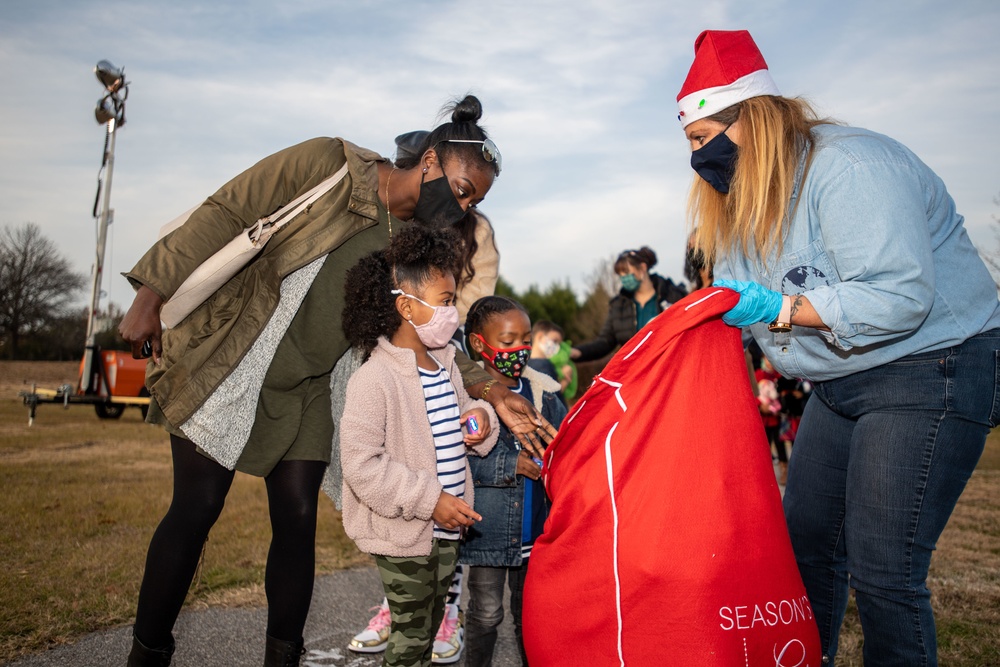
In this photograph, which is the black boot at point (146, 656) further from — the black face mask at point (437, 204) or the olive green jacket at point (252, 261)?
the black face mask at point (437, 204)

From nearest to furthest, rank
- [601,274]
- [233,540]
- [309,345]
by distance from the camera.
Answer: [309,345] < [233,540] < [601,274]

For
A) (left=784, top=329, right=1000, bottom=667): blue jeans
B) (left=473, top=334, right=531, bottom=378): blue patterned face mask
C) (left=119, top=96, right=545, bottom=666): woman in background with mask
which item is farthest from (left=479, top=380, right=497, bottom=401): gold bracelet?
(left=784, top=329, right=1000, bottom=667): blue jeans

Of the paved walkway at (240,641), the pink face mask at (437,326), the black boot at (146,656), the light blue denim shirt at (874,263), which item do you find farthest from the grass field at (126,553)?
the pink face mask at (437,326)

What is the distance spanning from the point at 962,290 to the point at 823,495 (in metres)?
0.81

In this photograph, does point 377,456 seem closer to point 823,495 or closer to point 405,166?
point 405,166

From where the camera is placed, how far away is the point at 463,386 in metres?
3.07

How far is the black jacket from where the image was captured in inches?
259

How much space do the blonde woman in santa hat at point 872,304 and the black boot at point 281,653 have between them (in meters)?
1.76

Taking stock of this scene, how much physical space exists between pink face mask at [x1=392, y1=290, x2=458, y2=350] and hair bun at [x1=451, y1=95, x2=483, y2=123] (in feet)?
2.63

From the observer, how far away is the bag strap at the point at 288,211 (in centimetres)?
266

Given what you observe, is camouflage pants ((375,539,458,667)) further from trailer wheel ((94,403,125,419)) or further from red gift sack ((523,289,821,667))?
trailer wheel ((94,403,125,419))

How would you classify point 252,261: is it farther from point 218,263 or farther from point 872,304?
point 872,304

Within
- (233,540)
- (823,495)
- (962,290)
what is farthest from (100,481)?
(962,290)

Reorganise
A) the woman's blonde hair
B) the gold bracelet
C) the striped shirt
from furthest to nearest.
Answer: the gold bracelet → the striped shirt → the woman's blonde hair
